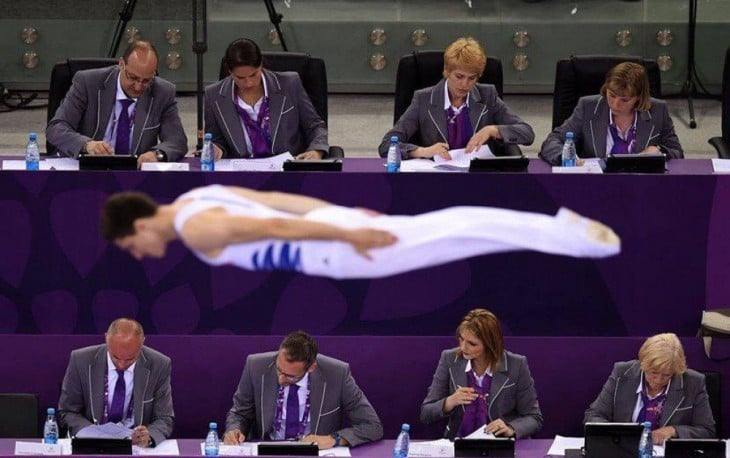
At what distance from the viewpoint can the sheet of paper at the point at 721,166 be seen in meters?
7.19

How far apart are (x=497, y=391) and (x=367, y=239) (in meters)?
2.40

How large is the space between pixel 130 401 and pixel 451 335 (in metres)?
1.51

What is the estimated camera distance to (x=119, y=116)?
741 centimetres

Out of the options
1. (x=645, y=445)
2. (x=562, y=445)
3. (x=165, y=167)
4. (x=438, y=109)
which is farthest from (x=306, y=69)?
(x=645, y=445)

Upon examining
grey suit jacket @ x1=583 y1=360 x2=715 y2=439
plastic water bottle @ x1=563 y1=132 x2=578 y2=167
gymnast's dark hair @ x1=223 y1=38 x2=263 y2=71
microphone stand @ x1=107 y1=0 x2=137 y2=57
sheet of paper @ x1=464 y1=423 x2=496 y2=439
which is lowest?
sheet of paper @ x1=464 y1=423 x2=496 y2=439

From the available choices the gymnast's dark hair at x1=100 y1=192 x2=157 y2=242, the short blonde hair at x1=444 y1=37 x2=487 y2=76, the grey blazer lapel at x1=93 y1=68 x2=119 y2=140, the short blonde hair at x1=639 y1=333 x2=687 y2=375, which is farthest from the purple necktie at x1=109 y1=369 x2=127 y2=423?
the gymnast's dark hair at x1=100 y1=192 x2=157 y2=242

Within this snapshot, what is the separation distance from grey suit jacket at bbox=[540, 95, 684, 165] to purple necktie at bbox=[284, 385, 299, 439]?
175cm

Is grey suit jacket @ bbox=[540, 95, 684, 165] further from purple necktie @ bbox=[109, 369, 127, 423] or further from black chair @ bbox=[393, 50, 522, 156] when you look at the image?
purple necktie @ bbox=[109, 369, 127, 423]

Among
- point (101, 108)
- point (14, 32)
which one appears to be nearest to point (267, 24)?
point (14, 32)

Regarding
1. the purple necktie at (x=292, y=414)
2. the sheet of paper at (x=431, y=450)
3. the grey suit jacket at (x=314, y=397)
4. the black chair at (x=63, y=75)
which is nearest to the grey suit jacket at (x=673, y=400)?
the sheet of paper at (x=431, y=450)

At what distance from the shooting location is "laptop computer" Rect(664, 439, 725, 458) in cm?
597

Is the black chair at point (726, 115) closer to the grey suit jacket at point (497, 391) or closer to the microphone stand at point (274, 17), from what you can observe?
the grey suit jacket at point (497, 391)

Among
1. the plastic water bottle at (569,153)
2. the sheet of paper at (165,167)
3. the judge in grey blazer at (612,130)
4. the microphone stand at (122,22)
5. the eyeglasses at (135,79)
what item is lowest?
the sheet of paper at (165,167)

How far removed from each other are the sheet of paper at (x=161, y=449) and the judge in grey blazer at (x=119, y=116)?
1511mm
